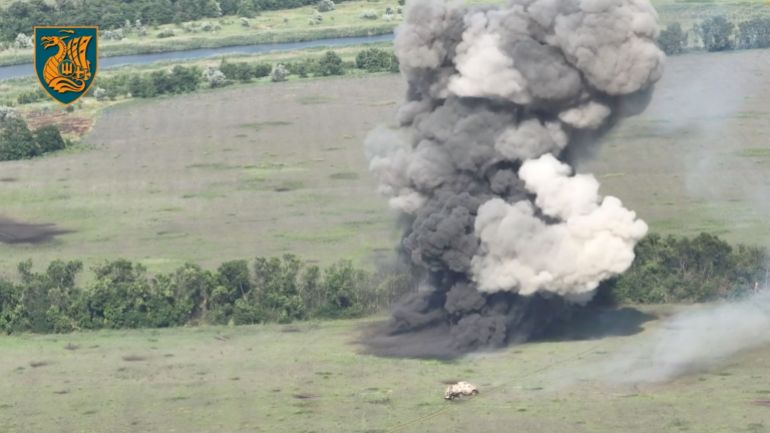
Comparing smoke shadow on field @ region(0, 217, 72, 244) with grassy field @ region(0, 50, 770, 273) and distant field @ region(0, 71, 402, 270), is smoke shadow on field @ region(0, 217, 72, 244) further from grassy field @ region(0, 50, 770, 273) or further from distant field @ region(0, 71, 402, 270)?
distant field @ region(0, 71, 402, 270)

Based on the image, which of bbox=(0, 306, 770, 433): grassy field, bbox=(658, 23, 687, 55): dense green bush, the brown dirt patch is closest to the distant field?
the brown dirt patch

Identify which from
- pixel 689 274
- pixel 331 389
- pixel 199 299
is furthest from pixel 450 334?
pixel 689 274

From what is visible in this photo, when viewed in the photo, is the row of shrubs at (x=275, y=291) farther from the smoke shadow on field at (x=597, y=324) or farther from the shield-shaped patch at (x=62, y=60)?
the shield-shaped patch at (x=62, y=60)

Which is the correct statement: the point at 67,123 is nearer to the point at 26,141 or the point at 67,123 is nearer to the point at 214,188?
the point at 26,141

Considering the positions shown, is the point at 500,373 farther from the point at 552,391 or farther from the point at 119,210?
the point at 119,210

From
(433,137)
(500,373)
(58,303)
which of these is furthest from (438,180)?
(58,303)
